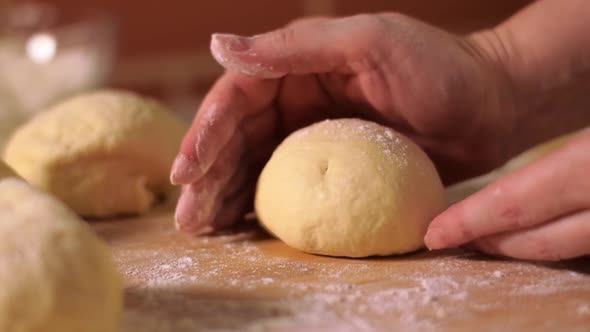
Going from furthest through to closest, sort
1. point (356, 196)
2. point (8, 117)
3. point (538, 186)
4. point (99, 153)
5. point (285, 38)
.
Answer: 1. point (8, 117)
2. point (99, 153)
3. point (285, 38)
4. point (356, 196)
5. point (538, 186)

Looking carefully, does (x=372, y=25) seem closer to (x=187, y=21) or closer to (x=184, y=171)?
(x=184, y=171)

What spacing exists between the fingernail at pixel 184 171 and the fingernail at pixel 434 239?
40 centimetres

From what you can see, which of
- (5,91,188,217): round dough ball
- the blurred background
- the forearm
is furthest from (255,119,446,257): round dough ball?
the blurred background

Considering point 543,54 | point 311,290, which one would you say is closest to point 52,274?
point 311,290

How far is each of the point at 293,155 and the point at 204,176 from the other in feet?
0.64

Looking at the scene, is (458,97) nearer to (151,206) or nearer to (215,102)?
(215,102)

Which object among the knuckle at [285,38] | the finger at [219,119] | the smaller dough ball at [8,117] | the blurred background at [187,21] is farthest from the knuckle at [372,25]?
the blurred background at [187,21]

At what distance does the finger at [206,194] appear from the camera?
47.1 inches

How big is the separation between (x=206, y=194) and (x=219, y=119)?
0.13 m

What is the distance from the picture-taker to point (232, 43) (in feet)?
3.69

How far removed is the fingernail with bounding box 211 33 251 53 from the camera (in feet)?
3.67

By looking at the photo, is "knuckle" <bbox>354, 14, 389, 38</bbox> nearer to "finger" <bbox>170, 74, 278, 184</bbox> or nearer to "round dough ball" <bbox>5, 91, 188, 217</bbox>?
"finger" <bbox>170, 74, 278, 184</bbox>

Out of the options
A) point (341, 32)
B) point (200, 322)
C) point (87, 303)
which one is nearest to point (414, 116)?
point (341, 32)

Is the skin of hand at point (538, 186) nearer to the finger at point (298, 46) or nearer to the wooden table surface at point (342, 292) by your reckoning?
the wooden table surface at point (342, 292)
